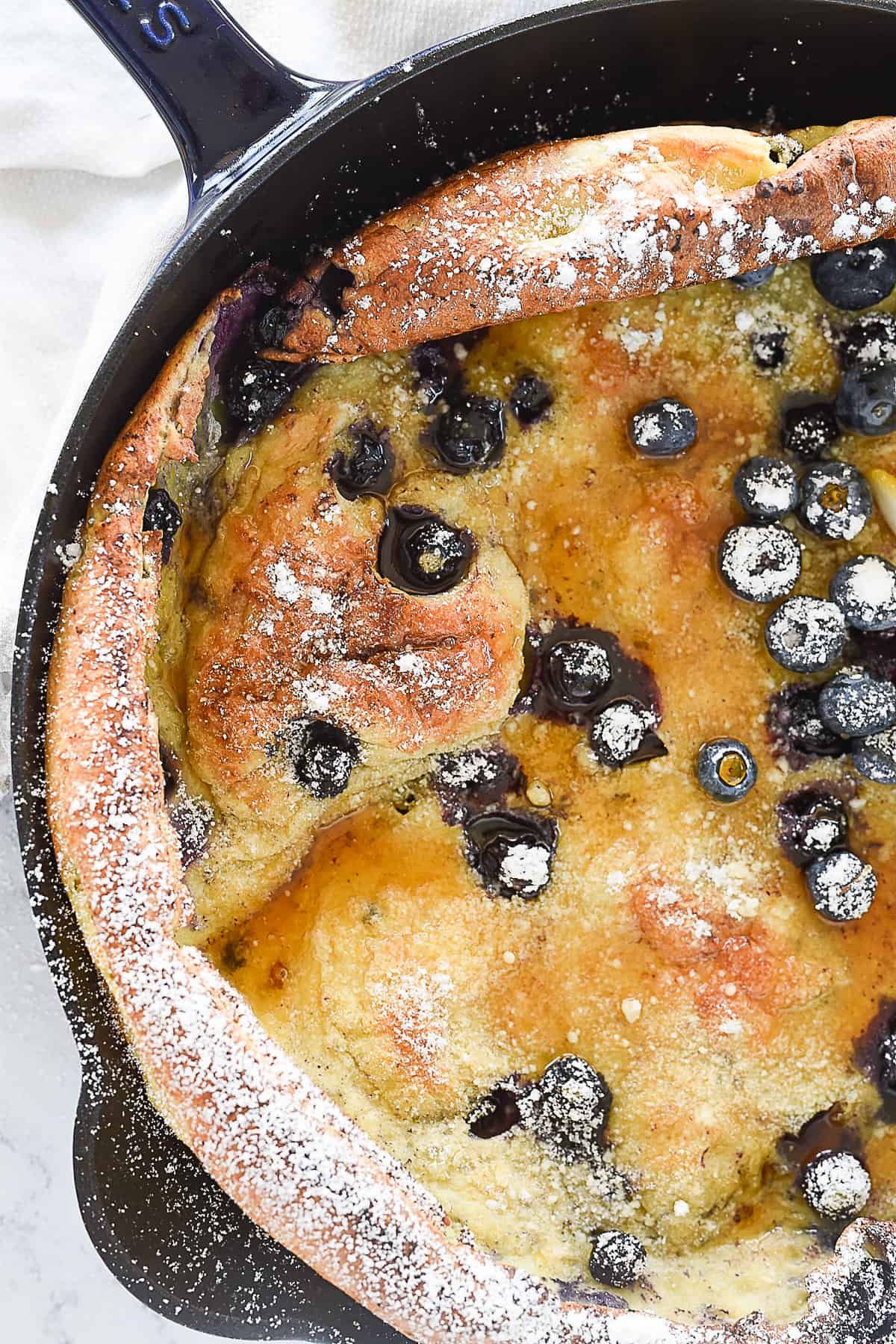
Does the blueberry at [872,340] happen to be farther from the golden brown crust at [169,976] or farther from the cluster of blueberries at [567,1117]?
the cluster of blueberries at [567,1117]

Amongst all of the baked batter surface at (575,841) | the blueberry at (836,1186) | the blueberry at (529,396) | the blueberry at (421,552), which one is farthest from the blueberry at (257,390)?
the blueberry at (836,1186)

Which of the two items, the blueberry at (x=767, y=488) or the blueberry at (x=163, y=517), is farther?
the blueberry at (x=767, y=488)

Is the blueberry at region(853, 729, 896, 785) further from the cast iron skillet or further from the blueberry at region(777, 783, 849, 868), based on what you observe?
the cast iron skillet

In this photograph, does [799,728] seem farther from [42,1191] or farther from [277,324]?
[42,1191]

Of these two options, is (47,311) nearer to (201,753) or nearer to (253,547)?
(253,547)

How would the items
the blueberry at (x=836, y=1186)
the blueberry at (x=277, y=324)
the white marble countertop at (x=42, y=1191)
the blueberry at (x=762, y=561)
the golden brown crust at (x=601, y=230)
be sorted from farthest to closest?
the white marble countertop at (x=42, y=1191), the blueberry at (x=836, y=1186), the blueberry at (x=762, y=561), the blueberry at (x=277, y=324), the golden brown crust at (x=601, y=230)
